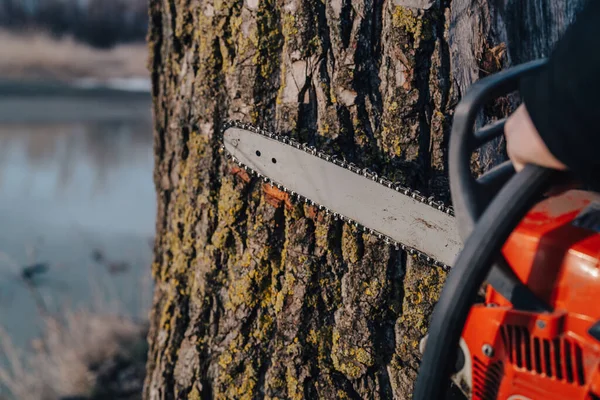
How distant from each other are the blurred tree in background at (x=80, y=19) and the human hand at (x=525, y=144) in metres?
14.6

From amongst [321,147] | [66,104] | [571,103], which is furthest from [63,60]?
[571,103]

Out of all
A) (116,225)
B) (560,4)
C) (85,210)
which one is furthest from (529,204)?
(85,210)

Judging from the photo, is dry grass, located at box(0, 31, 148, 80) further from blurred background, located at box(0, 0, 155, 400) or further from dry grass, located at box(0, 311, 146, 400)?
dry grass, located at box(0, 311, 146, 400)

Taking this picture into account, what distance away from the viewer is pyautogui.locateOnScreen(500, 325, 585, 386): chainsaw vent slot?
860mm

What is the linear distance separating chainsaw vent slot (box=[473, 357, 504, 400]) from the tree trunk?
1.00ft

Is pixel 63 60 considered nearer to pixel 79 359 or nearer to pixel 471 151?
pixel 79 359

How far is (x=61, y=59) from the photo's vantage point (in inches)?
546

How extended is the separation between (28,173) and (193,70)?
619cm

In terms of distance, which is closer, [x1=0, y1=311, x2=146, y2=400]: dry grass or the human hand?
the human hand

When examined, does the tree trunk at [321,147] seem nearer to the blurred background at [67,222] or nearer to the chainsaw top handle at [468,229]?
the chainsaw top handle at [468,229]

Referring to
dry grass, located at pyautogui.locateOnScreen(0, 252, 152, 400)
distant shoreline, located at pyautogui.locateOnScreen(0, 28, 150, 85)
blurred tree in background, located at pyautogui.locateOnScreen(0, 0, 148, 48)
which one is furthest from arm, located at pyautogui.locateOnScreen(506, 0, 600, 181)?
blurred tree in background, located at pyautogui.locateOnScreen(0, 0, 148, 48)

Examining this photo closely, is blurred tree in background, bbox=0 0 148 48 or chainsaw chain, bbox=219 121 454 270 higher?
chainsaw chain, bbox=219 121 454 270

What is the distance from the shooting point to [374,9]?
1.23 m

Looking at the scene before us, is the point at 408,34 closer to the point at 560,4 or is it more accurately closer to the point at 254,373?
the point at 560,4
